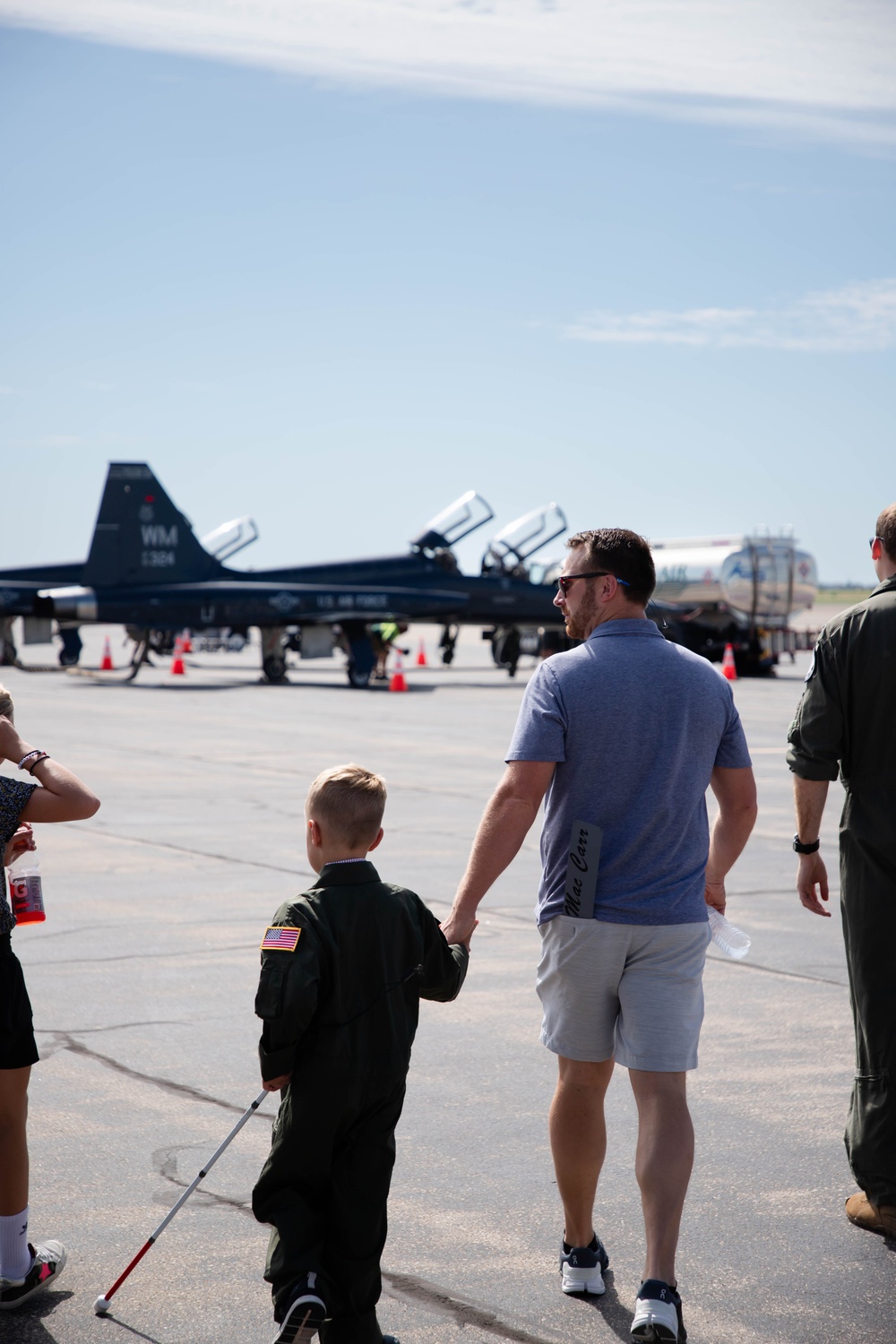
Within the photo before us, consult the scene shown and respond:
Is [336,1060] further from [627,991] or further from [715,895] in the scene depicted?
[715,895]

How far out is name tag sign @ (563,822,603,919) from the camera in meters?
3.42

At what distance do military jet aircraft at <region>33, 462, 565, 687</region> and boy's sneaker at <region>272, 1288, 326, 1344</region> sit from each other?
2654cm

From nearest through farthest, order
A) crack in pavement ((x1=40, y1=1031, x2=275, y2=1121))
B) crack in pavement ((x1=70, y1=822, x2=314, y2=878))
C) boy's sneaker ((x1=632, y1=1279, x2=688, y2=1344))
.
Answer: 1. boy's sneaker ((x1=632, y1=1279, x2=688, y2=1344))
2. crack in pavement ((x1=40, y1=1031, x2=275, y2=1121))
3. crack in pavement ((x1=70, y1=822, x2=314, y2=878))

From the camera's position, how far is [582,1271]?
3.45m

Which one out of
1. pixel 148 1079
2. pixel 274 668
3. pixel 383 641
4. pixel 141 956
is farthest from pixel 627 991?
pixel 383 641

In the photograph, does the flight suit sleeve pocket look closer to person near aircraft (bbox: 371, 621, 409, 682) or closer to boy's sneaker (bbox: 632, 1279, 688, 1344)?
boy's sneaker (bbox: 632, 1279, 688, 1344)

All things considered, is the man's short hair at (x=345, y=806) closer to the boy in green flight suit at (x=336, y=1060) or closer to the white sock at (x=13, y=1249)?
the boy in green flight suit at (x=336, y=1060)

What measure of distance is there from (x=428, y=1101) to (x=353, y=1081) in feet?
6.48

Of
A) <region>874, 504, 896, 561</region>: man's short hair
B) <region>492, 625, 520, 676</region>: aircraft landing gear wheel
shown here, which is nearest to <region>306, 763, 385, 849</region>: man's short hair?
<region>874, 504, 896, 561</region>: man's short hair

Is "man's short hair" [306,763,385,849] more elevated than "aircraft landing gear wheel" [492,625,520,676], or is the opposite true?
"man's short hair" [306,763,385,849]

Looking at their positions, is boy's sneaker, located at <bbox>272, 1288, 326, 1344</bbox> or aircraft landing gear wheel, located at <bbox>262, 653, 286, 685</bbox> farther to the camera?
aircraft landing gear wheel, located at <bbox>262, 653, 286, 685</bbox>

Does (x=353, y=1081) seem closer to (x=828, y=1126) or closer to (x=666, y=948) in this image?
(x=666, y=948)

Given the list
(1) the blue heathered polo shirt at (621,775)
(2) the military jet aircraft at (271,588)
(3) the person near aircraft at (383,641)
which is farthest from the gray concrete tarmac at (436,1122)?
(3) the person near aircraft at (383,641)

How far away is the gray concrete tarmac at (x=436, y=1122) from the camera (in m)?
3.37
